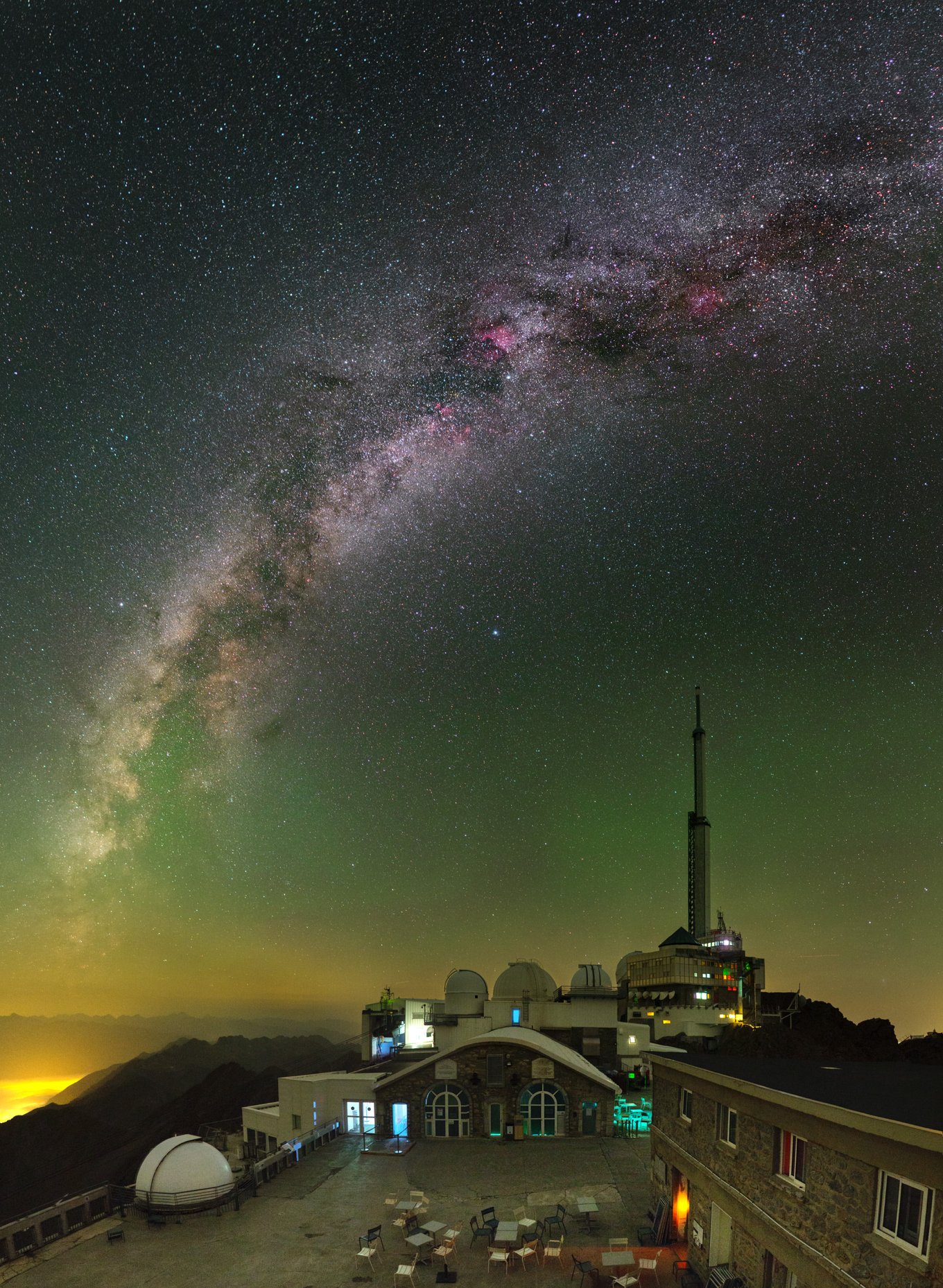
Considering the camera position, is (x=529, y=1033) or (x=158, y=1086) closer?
(x=529, y=1033)

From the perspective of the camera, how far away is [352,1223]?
2088cm

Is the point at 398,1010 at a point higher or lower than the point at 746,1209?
lower

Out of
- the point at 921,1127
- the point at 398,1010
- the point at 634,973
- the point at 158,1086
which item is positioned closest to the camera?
the point at 921,1127

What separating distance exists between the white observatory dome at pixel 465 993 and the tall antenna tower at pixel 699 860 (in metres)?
45.4

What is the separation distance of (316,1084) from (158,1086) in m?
170

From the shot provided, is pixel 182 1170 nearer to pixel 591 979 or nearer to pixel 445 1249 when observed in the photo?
pixel 445 1249

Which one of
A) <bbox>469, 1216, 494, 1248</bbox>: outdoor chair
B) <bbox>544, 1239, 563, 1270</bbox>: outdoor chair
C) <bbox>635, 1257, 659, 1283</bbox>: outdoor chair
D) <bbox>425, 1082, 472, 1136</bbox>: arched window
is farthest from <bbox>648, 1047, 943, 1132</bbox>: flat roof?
<bbox>425, 1082, 472, 1136</bbox>: arched window

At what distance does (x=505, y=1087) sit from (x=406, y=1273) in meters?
15.1

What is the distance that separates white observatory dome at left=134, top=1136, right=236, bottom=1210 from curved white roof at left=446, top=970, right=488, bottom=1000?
3530 cm

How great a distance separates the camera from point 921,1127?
364 inches

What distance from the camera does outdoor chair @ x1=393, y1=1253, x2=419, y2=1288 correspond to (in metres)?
16.3

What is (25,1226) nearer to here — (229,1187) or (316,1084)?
(229,1187)

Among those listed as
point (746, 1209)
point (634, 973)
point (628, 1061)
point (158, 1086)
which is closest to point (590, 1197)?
point (746, 1209)

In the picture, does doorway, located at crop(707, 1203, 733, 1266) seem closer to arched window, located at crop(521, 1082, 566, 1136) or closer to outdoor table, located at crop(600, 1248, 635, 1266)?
outdoor table, located at crop(600, 1248, 635, 1266)
